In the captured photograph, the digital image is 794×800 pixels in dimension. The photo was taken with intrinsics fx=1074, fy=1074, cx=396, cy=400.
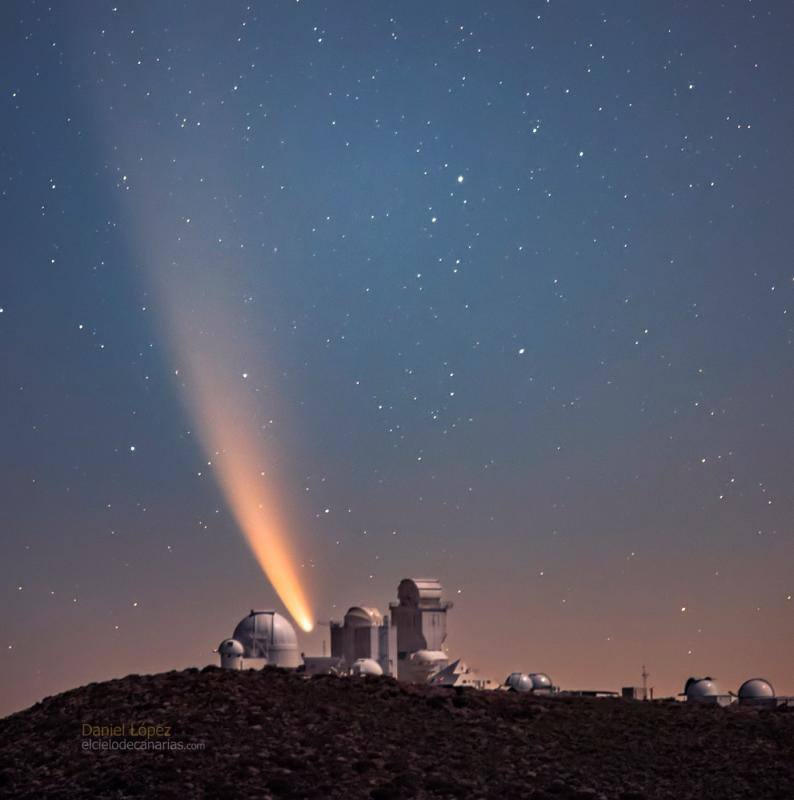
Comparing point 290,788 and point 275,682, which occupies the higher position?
point 275,682

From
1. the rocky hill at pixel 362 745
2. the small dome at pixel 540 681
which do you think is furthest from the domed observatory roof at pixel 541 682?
the rocky hill at pixel 362 745

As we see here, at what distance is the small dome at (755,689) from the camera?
71500 millimetres

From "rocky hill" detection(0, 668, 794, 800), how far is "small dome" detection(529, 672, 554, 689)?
4330 centimetres

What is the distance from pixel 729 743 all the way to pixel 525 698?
28.1 feet

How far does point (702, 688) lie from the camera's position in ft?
239

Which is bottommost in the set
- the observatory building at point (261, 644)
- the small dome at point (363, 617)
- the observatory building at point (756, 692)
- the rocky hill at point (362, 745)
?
the rocky hill at point (362, 745)

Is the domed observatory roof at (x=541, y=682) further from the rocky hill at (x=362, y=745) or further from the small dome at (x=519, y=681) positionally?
the rocky hill at (x=362, y=745)

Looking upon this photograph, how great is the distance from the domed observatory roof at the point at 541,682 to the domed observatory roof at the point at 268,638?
63.6 ft

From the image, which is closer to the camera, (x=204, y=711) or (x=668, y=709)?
(x=204, y=711)

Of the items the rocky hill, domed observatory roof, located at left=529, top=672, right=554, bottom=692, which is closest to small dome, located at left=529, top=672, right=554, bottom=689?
domed observatory roof, located at left=529, top=672, right=554, bottom=692

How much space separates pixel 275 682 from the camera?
4256cm

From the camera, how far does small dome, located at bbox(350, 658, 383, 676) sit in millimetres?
81125

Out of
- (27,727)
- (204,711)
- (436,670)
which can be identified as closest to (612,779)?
(204,711)

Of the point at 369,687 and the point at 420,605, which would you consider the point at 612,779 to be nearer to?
the point at 369,687
